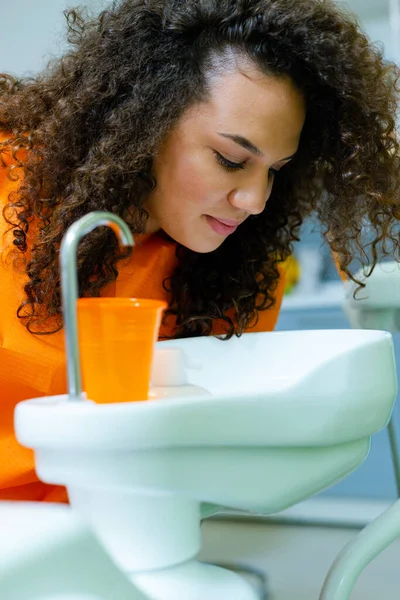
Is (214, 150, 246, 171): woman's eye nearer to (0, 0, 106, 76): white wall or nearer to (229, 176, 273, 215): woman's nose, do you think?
(229, 176, 273, 215): woman's nose

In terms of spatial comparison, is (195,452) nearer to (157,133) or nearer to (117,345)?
(117,345)

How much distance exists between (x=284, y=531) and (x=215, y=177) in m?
0.76

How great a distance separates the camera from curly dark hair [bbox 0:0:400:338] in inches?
37.6

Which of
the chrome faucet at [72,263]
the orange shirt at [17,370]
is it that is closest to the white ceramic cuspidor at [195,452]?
the chrome faucet at [72,263]

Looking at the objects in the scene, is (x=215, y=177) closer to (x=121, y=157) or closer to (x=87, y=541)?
(x=121, y=157)

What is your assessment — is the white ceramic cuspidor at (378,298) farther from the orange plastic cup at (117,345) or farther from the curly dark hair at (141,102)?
the orange plastic cup at (117,345)

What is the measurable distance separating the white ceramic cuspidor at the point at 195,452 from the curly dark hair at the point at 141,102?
0.33 metres

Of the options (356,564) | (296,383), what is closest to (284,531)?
(356,564)

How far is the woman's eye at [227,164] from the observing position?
0.96 meters

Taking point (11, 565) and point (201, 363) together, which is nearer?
point (11, 565)

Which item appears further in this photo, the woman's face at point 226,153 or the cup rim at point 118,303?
the woman's face at point 226,153

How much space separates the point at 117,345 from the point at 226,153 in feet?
1.32

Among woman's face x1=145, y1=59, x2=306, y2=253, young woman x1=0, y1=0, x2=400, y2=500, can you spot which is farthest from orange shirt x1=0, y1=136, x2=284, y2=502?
woman's face x1=145, y1=59, x2=306, y2=253

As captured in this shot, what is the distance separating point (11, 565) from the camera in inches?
17.0
